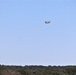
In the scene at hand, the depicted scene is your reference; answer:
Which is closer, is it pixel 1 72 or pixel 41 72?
pixel 1 72

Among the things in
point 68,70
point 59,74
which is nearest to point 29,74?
point 59,74

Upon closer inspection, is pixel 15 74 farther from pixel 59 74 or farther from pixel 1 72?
pixel 59 74

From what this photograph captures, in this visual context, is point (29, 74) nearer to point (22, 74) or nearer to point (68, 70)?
point (22, 74)

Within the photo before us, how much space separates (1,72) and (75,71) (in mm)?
17973

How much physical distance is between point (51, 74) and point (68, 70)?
8.35 metres

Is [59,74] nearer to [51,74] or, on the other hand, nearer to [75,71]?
[51,74]

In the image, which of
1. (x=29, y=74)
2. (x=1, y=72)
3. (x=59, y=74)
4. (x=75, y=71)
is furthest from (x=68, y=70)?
(x=1, y=72)

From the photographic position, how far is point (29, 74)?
66.8m

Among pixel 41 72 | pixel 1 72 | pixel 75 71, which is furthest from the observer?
pixel 75 71

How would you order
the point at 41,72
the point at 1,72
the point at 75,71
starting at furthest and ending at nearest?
the point at 75,71
the point at 41,72
the point at 1,72

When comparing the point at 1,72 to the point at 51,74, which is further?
the point at 51,74

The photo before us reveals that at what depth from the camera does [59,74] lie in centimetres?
7100

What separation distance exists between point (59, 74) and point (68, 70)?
24.9ft

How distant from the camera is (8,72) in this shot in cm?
6400
